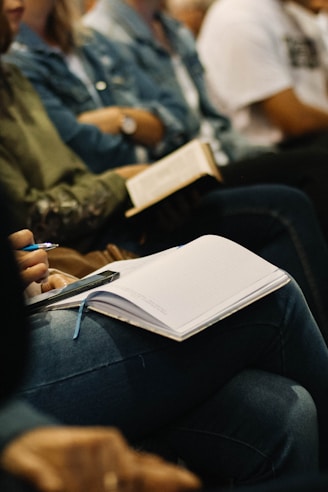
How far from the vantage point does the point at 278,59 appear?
8.43ft

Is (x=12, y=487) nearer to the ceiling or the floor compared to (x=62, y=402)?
nearer to the ceiling

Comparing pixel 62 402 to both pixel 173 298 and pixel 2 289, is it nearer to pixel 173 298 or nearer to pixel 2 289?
pixel 173 298

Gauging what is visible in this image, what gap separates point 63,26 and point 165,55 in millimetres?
429

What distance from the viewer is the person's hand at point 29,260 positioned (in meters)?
1.08

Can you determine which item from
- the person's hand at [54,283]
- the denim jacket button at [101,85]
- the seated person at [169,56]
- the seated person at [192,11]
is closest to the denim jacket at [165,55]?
the seated person at [169,56]

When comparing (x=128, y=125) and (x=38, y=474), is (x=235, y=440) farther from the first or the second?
(x=128, y=125)

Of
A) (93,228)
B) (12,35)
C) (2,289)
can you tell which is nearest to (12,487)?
(2,289)

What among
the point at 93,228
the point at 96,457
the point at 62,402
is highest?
the point at 96,457

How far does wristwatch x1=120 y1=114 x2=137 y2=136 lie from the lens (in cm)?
208

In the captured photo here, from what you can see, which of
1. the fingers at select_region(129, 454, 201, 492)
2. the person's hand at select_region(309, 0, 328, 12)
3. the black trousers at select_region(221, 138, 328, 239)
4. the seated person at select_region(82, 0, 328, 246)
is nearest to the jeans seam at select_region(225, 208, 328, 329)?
the black trousers at select_region(221, 138, 328, 239)

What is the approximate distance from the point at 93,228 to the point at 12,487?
1.01 m

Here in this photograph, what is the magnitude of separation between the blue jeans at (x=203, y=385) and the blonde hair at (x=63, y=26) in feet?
4.06

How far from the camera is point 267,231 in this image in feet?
5.44

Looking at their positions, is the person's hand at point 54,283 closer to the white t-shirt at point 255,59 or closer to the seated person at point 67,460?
the seated person at point 67,460
